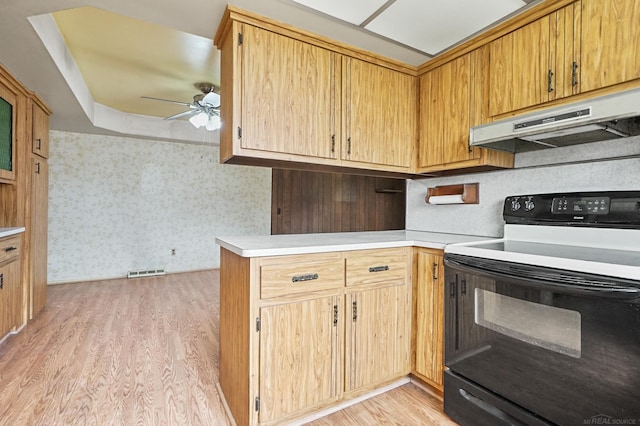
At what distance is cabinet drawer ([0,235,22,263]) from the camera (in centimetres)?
247

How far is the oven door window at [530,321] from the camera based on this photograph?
1186 mm

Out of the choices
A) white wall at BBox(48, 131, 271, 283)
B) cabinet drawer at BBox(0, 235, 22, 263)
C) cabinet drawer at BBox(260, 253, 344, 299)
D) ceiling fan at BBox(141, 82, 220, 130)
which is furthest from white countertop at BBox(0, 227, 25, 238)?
cabinet drawer at BBox(260, 253, 344, 299)

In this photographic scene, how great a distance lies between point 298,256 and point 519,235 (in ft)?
4.38

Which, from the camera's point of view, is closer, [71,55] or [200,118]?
[71,55]

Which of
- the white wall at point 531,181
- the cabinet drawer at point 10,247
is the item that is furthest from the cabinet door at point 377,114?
the cabinet drawer at point 10,247

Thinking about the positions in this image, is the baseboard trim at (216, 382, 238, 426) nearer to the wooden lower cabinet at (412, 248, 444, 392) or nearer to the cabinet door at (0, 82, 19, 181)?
the wooden lower cabinet at (412, 248, 444, 392)

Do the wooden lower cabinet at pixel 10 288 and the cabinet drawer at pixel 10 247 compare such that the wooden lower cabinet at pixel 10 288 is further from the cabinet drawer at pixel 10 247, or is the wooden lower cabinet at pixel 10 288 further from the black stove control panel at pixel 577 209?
the black stove control panel at pixel 577 209

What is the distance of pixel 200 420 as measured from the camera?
1654 millimetres

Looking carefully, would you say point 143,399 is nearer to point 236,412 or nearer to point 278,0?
point 236,412

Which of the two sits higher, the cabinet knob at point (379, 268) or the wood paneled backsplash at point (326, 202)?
the wood paneled backsplash at point (326, 202)

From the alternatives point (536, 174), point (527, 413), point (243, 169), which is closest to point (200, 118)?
point (243, 169)

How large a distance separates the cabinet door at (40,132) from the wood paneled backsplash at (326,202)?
10.6 feet

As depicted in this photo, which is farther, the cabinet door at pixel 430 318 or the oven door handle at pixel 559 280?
the cabinet door at pixel 430 318

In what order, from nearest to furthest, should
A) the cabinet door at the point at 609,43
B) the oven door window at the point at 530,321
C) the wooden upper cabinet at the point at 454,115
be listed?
the oven door window at the point at 530,321, the cabinet door at the point at 609,43, the wooden upper cabinet at the point at 454,115
